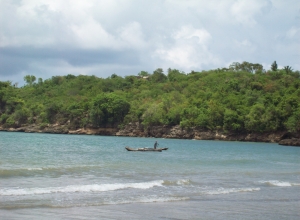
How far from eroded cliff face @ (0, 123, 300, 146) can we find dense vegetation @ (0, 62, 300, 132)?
1.29 m

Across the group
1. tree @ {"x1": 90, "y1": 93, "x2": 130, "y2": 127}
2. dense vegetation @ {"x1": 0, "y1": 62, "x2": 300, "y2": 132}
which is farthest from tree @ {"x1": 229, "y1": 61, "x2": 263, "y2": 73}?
tree @ {"x1": 90, "y1": 93, "x2": 130, "y2": 127}

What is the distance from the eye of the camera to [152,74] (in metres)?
154

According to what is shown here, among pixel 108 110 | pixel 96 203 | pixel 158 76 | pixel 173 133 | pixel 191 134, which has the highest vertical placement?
pixel 158 76

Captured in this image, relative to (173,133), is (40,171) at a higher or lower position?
lower

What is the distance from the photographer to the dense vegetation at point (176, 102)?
310ft

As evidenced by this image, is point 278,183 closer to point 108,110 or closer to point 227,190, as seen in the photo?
point 227,190

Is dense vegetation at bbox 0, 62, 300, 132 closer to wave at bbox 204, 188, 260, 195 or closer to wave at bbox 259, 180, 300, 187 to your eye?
wave at bbox 259, 180, 300, 187

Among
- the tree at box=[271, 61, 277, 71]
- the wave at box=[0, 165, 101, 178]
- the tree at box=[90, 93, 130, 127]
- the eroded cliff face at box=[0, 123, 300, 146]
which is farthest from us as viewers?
the tree at box=[271, 61, 277, 71]

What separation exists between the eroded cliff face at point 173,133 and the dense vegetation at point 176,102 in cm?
129

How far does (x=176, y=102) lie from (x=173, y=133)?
14047 mm

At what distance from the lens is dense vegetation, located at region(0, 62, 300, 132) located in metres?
94.4

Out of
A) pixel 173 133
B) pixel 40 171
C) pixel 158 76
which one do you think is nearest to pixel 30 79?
pixel 158 76

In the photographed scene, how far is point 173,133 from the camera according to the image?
101938mm

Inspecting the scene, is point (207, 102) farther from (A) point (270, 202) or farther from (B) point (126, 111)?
(A) point (270, 202)
